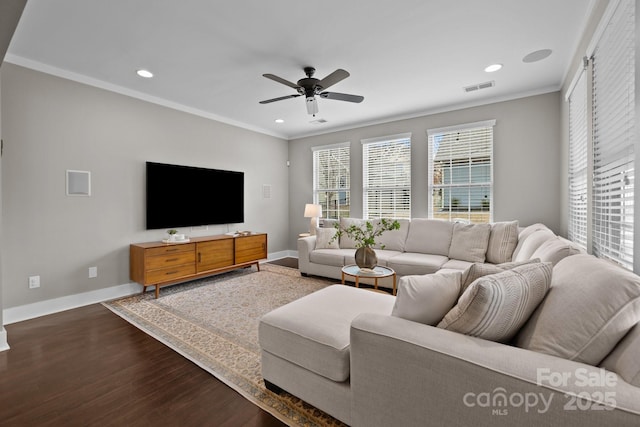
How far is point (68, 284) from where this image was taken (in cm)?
324

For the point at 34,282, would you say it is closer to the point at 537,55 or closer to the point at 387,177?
the point at 387,177

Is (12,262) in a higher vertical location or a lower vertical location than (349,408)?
higher

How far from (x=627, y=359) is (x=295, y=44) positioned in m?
2.96

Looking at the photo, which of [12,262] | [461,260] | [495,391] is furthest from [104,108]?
[461,260]

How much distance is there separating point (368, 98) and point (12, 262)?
4519 mm

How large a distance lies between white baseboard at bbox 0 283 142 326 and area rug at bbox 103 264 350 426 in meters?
0.20

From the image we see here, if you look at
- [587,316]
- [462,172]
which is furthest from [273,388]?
[462,172]

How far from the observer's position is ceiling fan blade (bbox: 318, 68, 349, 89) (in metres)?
2.62

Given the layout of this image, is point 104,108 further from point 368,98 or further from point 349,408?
point 349,408

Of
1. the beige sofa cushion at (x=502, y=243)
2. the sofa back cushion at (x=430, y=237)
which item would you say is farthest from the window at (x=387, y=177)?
the beige sofa cushion at (x=502, y=243)

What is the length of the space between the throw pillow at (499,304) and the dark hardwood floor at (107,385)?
1.16 metres

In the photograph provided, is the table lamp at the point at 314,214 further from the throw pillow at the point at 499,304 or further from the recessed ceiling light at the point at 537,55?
the throw pillow at the point at 499,304

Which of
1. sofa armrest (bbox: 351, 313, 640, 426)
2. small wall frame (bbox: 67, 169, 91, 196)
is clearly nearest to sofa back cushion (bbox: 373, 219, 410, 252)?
sofa armrest (bbox: 351, 313, 640, 426)

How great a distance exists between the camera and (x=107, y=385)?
1873 millimetres
